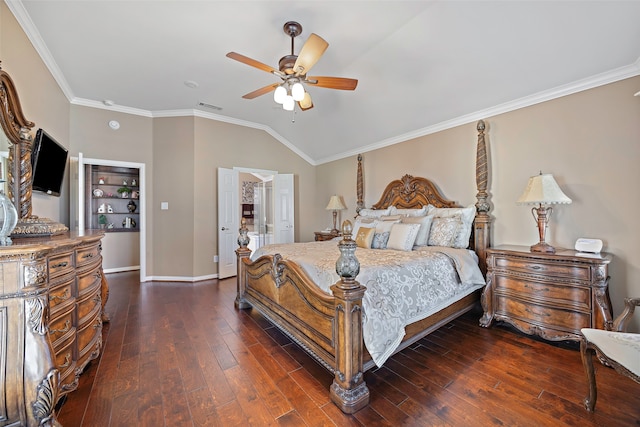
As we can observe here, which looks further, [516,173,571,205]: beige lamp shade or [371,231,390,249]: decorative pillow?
[371,231,390,249]: decorative pillow

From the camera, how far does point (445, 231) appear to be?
123 inches

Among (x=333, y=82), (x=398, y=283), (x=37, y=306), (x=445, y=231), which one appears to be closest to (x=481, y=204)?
(x=445, y=231)

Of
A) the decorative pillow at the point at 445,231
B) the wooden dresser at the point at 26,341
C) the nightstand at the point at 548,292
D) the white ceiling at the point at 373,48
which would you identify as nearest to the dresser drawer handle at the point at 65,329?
the wooden dresser at the point at 26,341

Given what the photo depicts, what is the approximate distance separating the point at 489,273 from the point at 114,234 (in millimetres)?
6701

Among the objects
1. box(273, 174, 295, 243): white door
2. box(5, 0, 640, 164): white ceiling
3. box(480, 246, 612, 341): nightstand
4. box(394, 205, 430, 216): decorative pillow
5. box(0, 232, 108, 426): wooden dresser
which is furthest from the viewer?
box(273, 174, 295, 243): white door

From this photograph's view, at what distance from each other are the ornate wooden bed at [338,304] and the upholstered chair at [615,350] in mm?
1023

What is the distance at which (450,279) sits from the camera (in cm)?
253

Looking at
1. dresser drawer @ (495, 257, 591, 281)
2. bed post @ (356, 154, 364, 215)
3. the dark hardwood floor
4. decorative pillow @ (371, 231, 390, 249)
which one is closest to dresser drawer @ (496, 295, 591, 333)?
the dark hardwood floor

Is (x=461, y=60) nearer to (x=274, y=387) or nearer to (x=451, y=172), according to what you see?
(x=451, y=172)

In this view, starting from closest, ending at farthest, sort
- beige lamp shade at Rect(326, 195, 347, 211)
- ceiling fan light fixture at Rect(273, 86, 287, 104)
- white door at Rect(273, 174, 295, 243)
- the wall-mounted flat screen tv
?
1. ceiling fan light fixture at Rect(273, 86, 287, 104)
2. the wall-mounted flat screen tv
3. beige lamp shade at Rect(326, 195, 347, 211)
4. white door at Rect(273, 174, 295, 243)

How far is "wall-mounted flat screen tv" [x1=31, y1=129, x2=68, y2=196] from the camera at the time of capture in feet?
8.31

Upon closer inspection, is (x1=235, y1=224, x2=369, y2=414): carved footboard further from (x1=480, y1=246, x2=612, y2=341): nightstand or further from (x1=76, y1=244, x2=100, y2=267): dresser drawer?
(x1=480, y1=246, x2=612, y2=341): nightstand

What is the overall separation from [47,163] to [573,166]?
548cm

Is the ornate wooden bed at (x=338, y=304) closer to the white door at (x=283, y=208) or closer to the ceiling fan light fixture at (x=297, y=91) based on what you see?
the ceiling fan light fixture at (x=297, y=91)
